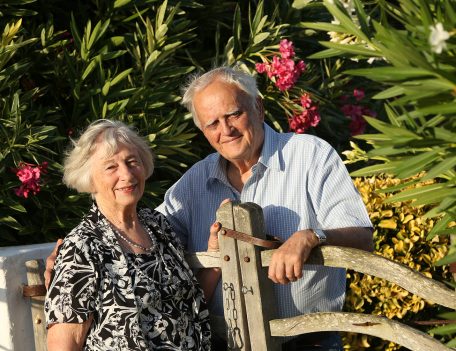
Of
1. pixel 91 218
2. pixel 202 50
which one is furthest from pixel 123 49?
pixel 91 218

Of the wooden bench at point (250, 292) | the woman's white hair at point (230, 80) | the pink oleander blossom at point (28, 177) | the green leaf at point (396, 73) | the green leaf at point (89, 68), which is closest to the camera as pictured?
the green leaf at point (396, 73)

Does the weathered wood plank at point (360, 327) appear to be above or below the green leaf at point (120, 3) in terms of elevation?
below

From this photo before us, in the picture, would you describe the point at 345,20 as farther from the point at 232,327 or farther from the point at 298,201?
the point at 232,327

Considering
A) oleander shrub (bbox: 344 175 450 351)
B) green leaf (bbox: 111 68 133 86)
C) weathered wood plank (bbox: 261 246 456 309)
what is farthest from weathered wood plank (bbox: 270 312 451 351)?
green leaf (bbox: 111 68 133 86)

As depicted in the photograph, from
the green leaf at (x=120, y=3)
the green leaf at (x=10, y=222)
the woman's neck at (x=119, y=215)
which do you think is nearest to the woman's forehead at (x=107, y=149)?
the woman's neck at (x=119, y=215)

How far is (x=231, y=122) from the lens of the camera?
4137 millimetres

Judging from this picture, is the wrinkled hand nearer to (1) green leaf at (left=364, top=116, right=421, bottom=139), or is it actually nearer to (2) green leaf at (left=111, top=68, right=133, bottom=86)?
(1) green leaf at (left=364, top=116, right=421, bottom=139)

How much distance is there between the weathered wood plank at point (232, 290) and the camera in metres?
3.79

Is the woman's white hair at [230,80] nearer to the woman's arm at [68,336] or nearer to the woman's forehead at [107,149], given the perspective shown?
the woman's forehead at [107,149]

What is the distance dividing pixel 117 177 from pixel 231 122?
59 centimetres

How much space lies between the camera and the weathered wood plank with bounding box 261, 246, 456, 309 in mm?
3162

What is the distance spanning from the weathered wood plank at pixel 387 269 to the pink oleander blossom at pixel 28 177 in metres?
2.49

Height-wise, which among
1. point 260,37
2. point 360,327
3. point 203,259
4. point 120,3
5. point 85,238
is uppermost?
point 120,3

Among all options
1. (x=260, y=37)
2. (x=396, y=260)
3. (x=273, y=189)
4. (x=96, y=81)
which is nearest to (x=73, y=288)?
(x=273, y=189)
